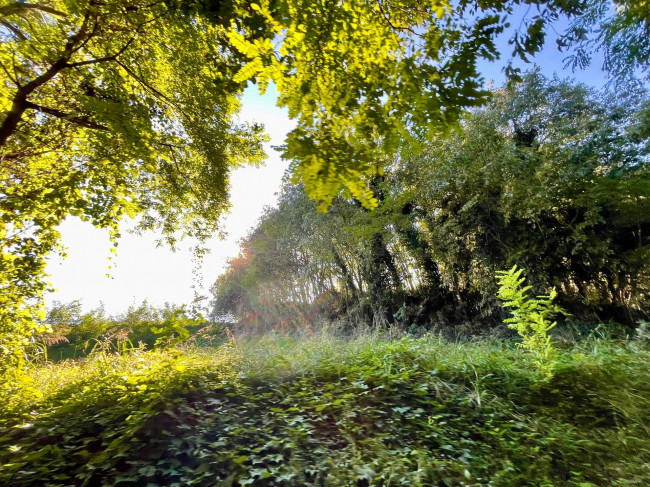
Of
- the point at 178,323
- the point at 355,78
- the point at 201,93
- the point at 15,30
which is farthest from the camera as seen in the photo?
the point at 201,93

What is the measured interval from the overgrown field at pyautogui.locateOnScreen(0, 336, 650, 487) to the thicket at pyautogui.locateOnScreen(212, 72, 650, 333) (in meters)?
3.93

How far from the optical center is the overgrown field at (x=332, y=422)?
196 cm

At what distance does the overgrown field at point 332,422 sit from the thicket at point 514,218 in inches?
155

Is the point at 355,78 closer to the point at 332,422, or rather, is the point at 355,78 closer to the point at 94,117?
the point at 332,422

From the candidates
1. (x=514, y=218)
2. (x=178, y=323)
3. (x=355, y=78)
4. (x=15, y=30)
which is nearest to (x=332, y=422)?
(x=178, y=323)

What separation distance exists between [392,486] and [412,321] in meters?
8.46

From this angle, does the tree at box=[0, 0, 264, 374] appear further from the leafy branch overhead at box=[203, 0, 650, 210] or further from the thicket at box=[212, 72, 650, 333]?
the thicket at box=[212, 72, 650, 333]

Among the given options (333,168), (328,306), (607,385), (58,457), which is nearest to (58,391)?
(58,457)

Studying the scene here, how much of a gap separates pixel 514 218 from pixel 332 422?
8.03 m

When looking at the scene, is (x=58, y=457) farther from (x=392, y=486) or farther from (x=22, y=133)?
(x=22, y=133)

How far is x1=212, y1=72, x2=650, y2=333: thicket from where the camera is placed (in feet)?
22.3

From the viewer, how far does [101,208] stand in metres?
3.70

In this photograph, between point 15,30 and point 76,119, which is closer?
point 15,30

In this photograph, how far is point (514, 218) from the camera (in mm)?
8336
